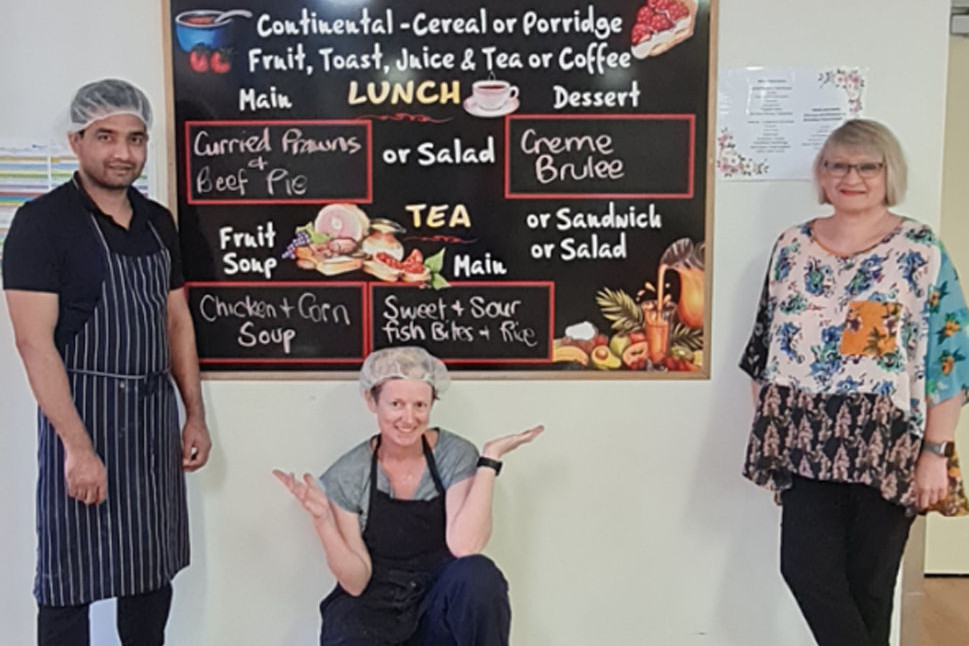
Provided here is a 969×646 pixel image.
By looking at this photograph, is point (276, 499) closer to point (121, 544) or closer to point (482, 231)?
point (121, 544)

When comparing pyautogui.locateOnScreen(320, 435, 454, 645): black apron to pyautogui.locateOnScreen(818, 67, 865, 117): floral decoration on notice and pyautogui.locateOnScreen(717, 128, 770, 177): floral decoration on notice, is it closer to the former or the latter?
pyautogui.locateOnScreen(717, 128, 770, 177): floral decoration on notice

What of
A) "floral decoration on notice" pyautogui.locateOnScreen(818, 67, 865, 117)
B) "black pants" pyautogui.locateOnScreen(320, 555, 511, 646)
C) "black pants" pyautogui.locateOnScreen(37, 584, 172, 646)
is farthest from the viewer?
"floral decoration on notice" pyautogui.locateOnScreen(818, 67, 865, 117)

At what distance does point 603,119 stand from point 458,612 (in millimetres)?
1147

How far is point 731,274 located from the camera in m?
2.14

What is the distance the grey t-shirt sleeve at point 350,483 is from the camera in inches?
72.1

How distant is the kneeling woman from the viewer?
68.4 inches

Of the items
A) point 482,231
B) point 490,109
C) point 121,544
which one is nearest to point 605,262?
point 482,231

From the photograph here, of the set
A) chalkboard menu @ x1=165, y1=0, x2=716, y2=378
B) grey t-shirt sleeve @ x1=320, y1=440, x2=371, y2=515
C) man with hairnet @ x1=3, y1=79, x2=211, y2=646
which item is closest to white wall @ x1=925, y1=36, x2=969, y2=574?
chalkboard menu @ x1=165, y1=0, x2=716, y2=378

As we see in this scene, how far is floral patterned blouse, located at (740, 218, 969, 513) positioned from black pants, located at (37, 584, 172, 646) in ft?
4.47

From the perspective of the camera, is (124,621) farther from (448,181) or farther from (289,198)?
(448,181)

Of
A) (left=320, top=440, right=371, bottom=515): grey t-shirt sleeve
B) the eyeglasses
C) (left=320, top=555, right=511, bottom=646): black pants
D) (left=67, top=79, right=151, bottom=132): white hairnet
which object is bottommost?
(left=320, top=555, right=511, bottom=646): black pants

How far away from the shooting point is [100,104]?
1.78m

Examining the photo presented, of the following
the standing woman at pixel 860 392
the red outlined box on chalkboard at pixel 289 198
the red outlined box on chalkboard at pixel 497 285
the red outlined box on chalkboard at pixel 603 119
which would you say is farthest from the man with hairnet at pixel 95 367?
the standing woman at pixel 860 392

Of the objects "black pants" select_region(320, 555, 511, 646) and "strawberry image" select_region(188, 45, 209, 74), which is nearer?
"black pants" select_region(320, 555, 511, 646)
